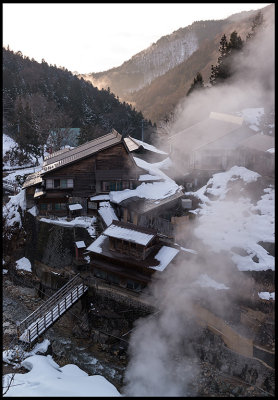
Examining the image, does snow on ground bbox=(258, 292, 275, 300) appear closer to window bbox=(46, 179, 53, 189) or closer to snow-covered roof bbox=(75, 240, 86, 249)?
snow-covered roof bbox=(75, 240, 86, 249)

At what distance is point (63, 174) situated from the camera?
1175 inches

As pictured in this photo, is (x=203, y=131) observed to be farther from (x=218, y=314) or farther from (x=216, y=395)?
(x=216, y=395)

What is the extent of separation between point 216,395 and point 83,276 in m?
12.9

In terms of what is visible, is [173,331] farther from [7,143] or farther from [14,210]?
[7,143]

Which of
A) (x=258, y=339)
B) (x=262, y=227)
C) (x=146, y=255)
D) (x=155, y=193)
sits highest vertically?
(x=155, y=193)

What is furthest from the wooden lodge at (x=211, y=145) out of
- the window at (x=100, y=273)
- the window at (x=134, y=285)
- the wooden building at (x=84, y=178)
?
the window at (x=100, y=273)

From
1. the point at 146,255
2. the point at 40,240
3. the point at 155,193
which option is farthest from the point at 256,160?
the point at 40,240

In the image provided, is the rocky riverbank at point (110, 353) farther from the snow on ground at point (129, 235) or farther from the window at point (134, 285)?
the snow on ground at point (129, 235)

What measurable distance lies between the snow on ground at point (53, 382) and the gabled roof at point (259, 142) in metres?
24.2

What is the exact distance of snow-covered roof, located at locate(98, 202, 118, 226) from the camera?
2756cm

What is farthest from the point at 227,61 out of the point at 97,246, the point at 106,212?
the point at 97,246

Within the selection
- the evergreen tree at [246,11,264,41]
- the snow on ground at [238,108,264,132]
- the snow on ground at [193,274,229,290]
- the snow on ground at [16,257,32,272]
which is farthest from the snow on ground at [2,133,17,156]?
the evergreen tree at [246,11,264,41]

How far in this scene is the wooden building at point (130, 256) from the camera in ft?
69.4

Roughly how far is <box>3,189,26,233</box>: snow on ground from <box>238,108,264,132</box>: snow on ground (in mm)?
27358
